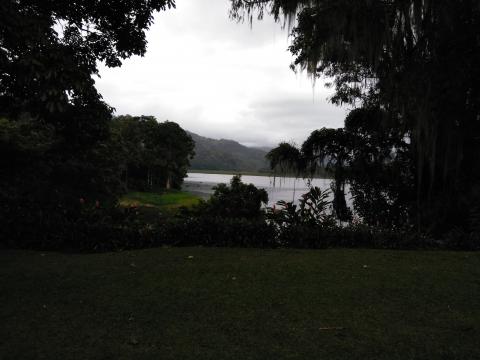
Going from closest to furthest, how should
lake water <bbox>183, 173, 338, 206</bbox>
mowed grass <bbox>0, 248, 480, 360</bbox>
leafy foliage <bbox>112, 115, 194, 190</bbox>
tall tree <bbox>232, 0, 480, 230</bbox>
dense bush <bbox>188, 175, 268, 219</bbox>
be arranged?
mowed grass <bbox>0, 248, 480, 360</bbox>
tall tree <bbox>232, 0, 480, 230</bbox>
dense bush <bbox>188, 175, 268, 219</bbox>
lake water <bbox>183, 173, 338, 206</bbox>
leafy foliage <bbox>112, 115, 194, 190</bbox>

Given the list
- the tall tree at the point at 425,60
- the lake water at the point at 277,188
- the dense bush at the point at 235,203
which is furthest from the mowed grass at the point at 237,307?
the lake water at the point at 277,188

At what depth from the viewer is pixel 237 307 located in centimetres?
450

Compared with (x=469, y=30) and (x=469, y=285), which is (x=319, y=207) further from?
(x=469, y=30)

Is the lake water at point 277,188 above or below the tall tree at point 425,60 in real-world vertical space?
below

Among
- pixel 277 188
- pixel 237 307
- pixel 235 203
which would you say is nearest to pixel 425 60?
pixel 235 203

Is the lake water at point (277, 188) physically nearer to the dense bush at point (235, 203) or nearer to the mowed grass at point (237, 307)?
the dense bush at point (235, 203)

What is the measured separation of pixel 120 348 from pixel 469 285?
485cm

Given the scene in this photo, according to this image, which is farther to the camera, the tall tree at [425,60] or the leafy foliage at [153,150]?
the leafy foliage at [153,150]

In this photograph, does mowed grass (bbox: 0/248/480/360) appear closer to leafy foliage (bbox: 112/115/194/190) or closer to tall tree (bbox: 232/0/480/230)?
tall tree (bbox: 232/0/480/230)

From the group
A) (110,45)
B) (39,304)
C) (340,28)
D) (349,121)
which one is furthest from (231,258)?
(349,121)

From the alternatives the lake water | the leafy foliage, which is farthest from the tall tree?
the leafy foliage

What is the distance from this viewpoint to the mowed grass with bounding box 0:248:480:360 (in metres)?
3.46

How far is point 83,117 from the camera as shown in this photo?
7723 mm

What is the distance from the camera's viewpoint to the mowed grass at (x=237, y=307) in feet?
11.3
